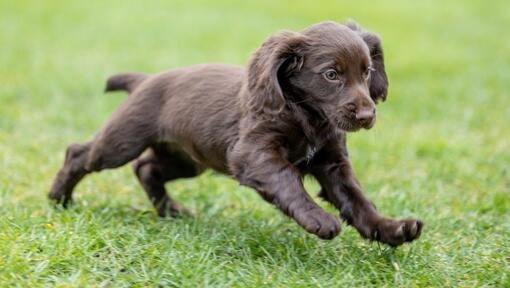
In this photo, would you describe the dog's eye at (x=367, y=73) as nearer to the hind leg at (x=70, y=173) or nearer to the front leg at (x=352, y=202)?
the front leg at (x=352, y=202)

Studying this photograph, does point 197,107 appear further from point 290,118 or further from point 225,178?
point 225,178

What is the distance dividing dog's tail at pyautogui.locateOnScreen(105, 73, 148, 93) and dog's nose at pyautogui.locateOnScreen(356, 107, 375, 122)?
193 centimetres

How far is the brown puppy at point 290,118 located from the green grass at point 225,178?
290mm

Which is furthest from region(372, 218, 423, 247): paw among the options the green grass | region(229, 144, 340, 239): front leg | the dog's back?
the dog's back

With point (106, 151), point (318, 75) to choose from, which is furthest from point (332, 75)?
point (106, 151)

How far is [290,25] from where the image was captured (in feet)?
46.1

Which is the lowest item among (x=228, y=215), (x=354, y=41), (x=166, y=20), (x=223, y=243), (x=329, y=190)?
(x=166, y=20)

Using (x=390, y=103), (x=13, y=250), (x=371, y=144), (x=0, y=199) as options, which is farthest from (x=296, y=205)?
(x=390, y=103)

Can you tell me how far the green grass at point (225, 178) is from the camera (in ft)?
13.0

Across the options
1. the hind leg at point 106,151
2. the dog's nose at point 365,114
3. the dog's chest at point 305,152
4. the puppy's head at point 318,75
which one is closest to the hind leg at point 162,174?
the hind leg at point 106,151

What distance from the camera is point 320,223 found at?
153 inches

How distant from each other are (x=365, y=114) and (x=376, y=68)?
682mm

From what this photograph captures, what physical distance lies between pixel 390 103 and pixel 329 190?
5.05 m

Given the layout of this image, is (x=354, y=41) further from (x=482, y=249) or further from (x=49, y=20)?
(x=49, y=20)
